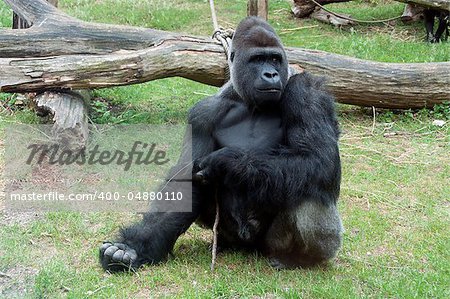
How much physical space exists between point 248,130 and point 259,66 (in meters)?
0.38

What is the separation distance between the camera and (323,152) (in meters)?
3.60

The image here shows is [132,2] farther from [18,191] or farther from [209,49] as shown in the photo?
[18,191]

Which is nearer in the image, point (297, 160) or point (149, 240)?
point (297, 160)

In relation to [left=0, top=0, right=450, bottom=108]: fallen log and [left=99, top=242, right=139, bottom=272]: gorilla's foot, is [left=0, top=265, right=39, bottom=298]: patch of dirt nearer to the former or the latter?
[left=99, top=242, right=139, bottom=272]: gorilla's foot

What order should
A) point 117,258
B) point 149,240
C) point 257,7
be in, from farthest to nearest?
point 257,7
point 149,240
point 117,258

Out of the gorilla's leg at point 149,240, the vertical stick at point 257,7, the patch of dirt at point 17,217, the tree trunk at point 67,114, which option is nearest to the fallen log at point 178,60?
the tree trunk at point 67,114

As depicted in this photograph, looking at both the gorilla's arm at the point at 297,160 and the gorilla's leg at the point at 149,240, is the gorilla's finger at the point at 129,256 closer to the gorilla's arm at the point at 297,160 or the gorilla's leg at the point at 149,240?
the gorilla's leg at the point at 149,240

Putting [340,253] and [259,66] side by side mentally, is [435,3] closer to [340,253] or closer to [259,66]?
[340,253]

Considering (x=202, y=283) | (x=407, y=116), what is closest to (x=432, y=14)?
(x=407, y=116)

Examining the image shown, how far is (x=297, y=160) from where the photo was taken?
141 inches

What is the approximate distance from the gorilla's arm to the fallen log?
2719 millimetres

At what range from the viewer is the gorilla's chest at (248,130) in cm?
383

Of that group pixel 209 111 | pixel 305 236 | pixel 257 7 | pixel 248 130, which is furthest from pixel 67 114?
pixel 257 7

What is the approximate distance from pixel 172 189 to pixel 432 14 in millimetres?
6806
